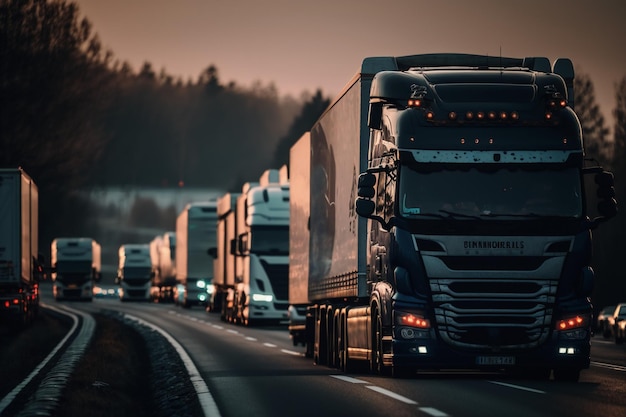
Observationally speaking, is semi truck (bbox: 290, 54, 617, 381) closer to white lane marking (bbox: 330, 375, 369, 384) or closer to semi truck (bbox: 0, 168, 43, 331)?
white lane marking (bbox: 330, 375, 369, 384)

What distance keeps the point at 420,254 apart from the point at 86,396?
484 cm

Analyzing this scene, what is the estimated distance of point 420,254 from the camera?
17.4 m

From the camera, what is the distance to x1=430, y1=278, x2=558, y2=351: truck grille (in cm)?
1744

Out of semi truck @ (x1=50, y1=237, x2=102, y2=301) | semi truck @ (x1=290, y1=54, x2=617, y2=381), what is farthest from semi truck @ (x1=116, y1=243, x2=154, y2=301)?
semi truck @ (x1=290, y1=54, x2=617, y2=381)

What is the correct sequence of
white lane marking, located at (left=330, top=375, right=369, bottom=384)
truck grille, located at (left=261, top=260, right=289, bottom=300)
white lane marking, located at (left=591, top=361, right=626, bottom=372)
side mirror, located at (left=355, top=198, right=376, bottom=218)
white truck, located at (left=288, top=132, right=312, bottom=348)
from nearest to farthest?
side mirror, located at (left=355, top=198, right=376, bottom=218)
white lane marking, located at (left=330, top=375, right=369, bottom=384)
white lane marking, located at (left=591, top=361, right=626, bottom=372)
white truck, located at (left=288, top=132, right=312, bottom=348)
truck grille, located at (left=261, top=260, right=289, bottom=300)

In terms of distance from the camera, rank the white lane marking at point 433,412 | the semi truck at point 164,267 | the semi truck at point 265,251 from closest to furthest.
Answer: the white lane marking at point 433,412
the semi truck at point 265,251
the semi truck at point 164,267

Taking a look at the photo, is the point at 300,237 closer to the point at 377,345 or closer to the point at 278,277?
the point at 377,345

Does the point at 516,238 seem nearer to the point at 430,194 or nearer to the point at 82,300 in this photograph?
the point at 430,194

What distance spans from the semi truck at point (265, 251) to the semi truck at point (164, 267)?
37.6 metres

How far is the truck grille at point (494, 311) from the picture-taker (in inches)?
687

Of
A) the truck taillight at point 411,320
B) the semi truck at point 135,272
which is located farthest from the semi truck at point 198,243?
the truck taillight at point 411,320

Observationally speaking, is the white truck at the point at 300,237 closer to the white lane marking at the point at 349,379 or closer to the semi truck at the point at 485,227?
the white lane marking at the point at 349,379

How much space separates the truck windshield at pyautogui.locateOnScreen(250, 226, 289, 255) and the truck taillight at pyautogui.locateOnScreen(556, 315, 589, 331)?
25.7 m

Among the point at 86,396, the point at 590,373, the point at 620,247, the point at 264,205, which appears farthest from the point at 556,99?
the point at 620,247
